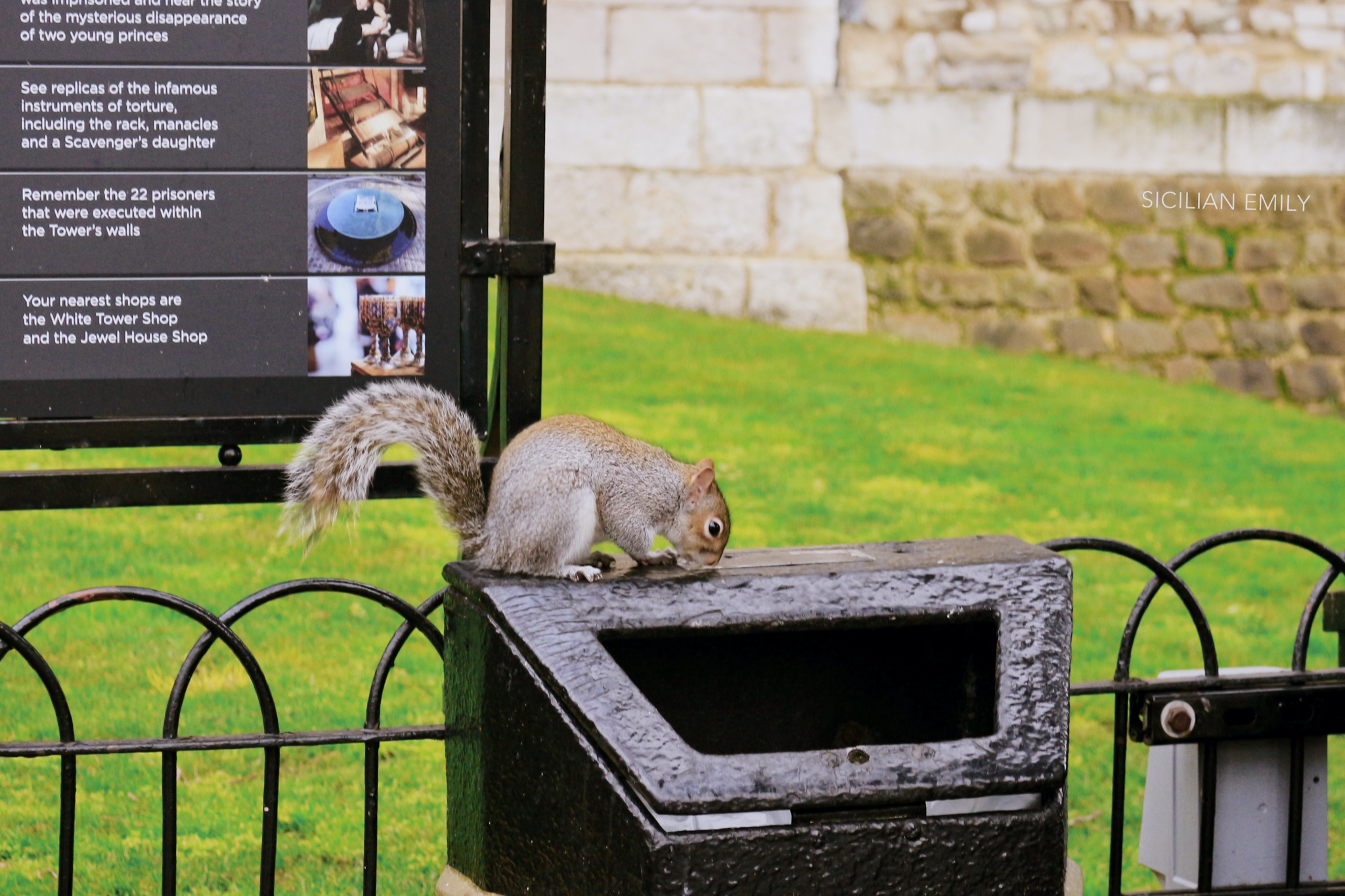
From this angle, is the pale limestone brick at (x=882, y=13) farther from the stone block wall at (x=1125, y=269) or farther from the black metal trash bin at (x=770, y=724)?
the black metal trash bin at (x=770, y=724)

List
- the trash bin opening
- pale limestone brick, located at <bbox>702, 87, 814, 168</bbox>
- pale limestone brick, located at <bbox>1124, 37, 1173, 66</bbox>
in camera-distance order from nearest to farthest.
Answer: the trash bin opening → pale limestone brick, located at <bbox>702, 87, 814, 168</bbox> → pale limestone brick, located at <bbox>1124, 37, 1173, 66</bbox>

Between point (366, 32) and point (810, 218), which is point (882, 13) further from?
point (366, 32)

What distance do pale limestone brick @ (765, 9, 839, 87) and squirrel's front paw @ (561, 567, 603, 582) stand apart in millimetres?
6444

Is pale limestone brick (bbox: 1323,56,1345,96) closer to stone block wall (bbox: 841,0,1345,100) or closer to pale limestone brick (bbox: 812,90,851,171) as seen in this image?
stone block wall (bbox: 841,0,1345,100)

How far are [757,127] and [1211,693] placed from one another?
6174 millimetres

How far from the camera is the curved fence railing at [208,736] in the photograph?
2326 mm

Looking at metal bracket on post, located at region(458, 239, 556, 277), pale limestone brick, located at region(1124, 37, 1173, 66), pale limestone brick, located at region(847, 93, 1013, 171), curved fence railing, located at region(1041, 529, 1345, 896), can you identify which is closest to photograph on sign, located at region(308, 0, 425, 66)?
metal bracket on post, located at region(458, 239, 556, 277)

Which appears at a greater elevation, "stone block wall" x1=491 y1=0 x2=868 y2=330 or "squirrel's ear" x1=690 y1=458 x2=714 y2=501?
"stone block wall" x1=491 y1=0 x2=868 y2=330

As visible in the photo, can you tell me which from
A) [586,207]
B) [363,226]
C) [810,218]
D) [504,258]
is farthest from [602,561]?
[810,218]

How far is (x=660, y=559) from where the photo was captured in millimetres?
2594

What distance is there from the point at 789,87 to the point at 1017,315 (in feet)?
6.02

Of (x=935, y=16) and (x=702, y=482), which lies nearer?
(x=702, y=482)

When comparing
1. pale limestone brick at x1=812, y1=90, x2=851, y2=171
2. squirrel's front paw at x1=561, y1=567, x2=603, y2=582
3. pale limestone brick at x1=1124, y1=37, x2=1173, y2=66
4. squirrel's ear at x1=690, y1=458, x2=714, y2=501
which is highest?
pale limestone brick at x1=1124, y1=37, x2=1173, y2=66

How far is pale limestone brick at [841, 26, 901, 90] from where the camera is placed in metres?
8.50
